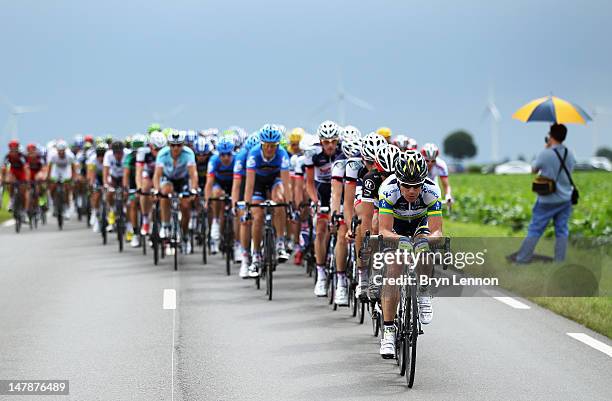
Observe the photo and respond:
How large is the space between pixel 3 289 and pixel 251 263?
315 centimetres

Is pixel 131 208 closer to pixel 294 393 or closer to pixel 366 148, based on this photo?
pixel 366 148

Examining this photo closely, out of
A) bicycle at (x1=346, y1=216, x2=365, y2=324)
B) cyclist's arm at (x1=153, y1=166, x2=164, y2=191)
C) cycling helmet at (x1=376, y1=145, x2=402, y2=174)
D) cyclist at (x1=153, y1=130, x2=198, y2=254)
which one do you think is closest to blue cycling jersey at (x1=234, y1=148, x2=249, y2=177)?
cyclist at (x1=153, y1=130, x2=198, y2=254)

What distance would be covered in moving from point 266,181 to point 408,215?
603cm

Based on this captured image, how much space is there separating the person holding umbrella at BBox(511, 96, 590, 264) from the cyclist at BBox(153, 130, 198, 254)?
506 cm

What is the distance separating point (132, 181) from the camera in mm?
21172

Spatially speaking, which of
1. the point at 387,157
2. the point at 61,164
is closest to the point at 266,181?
the point at 387,157

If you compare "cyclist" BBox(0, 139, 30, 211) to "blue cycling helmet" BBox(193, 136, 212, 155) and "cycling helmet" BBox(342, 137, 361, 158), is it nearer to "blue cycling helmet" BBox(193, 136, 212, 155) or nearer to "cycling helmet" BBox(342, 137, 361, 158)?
"blue cycling helmet" BBox(193, 136, 212, 155)

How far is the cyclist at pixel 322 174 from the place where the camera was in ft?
41.0

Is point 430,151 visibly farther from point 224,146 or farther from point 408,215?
point 408,215

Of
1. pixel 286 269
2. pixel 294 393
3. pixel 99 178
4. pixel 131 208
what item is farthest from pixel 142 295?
pixel 99 178

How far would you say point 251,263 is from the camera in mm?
14500

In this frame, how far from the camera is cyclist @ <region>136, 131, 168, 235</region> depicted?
18.7 metres

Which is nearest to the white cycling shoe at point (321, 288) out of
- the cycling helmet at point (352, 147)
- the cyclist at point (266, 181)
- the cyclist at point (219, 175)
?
the cyclist at point (266, 181)

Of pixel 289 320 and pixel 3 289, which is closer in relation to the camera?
pixel 289 320
